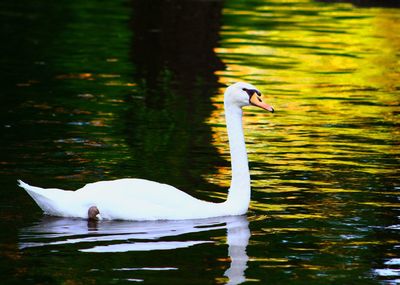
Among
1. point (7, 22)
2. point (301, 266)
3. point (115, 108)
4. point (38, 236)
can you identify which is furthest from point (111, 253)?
point (7, 22)

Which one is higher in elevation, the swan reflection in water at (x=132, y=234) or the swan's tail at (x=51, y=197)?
the swan's tail at (x=51, y=197)

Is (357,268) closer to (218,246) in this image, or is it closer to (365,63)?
(218,246)

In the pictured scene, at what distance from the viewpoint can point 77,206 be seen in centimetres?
1228

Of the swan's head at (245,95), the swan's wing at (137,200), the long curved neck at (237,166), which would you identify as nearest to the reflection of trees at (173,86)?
the long curved neck at (237,166)

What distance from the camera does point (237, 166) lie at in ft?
43.1

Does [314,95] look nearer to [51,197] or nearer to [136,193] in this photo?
[136,193]

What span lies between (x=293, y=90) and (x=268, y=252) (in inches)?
539

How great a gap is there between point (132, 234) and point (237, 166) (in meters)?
1.77

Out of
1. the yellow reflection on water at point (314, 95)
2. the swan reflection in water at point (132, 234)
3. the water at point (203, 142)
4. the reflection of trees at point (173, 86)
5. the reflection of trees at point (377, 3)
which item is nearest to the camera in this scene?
the water at point (203, 142)

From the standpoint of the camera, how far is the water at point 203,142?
11016 millimetres

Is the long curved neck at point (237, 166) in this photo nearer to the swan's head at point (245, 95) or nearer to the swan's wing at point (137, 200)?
the swan's head at point (245, 95)

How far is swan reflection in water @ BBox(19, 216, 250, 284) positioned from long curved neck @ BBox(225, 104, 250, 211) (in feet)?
0.59

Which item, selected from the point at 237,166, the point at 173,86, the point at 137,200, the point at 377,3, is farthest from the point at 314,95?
the point at 377,3

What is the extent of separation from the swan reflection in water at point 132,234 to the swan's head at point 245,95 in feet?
4.01
